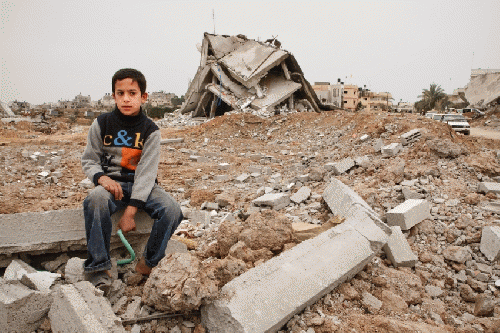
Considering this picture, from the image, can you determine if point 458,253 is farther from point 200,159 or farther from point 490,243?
point 200,159

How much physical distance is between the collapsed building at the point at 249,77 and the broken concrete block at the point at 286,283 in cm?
1470

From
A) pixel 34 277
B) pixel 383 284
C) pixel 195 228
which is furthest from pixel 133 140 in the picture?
pixel 383 284

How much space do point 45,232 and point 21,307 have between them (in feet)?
2.34

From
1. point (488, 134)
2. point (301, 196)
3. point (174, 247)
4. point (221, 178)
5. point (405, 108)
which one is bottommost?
point (405, 108)

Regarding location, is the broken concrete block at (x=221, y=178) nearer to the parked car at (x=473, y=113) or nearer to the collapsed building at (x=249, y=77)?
the collapsed building at (x=249, y=77)

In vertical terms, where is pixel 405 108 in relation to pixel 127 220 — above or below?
below

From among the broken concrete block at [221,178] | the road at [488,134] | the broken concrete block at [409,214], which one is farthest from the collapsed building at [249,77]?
the broken concrete block at [409,214]

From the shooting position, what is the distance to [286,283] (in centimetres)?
225

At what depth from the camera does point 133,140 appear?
2566 mm

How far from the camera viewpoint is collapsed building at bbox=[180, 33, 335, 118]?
17.6 metres

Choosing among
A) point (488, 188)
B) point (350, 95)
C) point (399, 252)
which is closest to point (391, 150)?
point (488, 188)

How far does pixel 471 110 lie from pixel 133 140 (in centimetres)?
3516

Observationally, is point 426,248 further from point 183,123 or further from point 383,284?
point 183,123

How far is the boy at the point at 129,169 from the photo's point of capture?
234 centimetres
